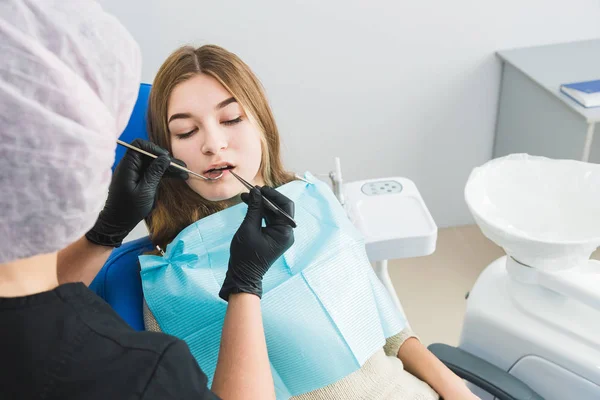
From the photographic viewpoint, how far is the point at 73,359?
603mm

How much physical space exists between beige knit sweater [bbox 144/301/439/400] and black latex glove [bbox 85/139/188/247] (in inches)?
6.7

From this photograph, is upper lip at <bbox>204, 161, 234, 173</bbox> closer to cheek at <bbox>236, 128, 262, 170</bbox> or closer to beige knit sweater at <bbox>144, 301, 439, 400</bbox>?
cheek at <bbox>236, 128, 262, 170</bbox>

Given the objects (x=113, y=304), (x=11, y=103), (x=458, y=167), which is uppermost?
(x=11, y=103)

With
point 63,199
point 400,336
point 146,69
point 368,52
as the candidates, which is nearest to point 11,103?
point 63,199

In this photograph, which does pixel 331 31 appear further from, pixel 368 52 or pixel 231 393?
pixel 231 393

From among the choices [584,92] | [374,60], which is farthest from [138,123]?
[584,92]

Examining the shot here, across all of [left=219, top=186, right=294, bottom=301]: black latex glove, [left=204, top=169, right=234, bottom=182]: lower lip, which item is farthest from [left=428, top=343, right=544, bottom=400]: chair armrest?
[left=204, top=169, right=234, bottom=182]: lower lip

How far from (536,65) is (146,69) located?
1407mm

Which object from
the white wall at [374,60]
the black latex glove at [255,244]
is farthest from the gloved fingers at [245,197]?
the white wall at [374,60]

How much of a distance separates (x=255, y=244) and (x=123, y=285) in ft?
1.14

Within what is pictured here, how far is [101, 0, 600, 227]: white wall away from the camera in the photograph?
1925 mm

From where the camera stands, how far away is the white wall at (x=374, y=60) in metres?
1.92

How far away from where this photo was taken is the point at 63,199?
0.59 metres

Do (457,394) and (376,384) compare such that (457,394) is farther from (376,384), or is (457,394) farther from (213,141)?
(213,141)
